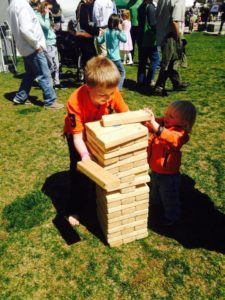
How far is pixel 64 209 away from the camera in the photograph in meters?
3.76

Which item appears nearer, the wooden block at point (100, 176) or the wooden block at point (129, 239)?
the wooden block at point (100, 176)

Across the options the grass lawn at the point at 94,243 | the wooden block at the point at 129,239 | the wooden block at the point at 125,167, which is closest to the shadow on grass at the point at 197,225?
the grass lawn at the point at 94,243

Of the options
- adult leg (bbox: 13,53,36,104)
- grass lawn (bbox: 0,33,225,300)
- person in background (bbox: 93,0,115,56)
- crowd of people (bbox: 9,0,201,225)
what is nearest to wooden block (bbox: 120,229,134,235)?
grass lawn (bbox: 0,33,225,300)

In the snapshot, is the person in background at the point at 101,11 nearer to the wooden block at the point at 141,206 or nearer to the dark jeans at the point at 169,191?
the dark jeans at the point at 169,191

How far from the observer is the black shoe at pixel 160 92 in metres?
7.28

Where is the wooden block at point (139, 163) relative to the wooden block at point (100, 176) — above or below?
below

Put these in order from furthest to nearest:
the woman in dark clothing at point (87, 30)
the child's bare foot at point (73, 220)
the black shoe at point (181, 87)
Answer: the woman in dark clothing at point (87, 30)
the black shoe at point (181, 87)
the child's bare foot at point (73, 220)

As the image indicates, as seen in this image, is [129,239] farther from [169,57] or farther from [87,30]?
[87,30]

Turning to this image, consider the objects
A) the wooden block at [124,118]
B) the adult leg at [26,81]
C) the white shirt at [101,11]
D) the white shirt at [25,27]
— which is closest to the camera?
the wooden block at [124,118]

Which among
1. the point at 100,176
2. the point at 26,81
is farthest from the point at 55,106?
the point at 100,176

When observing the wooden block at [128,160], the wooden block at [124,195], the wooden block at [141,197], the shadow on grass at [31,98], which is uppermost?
the wooden block at [128,160]

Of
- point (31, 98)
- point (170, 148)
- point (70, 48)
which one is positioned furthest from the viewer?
point (70, 48)

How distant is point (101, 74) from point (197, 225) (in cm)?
205

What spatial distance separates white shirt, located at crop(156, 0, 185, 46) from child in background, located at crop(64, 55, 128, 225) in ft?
14.1
